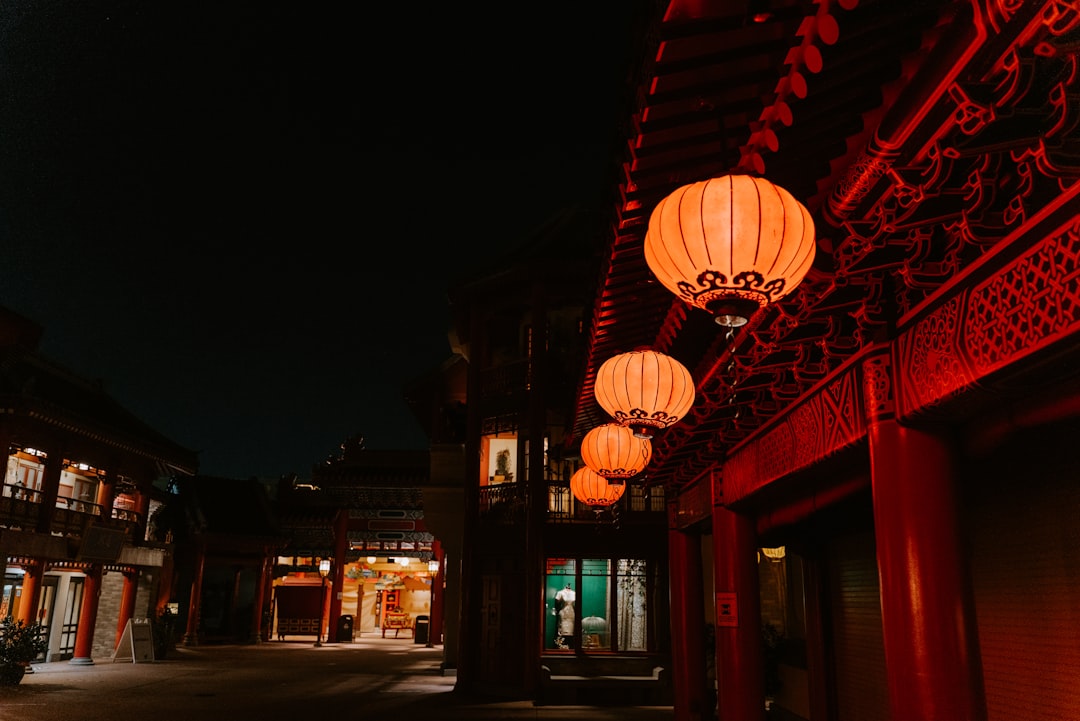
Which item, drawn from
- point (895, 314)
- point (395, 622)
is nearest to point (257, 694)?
point (895, 314)

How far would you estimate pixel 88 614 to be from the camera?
77.8 ft

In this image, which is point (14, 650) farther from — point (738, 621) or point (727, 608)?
point (738, 621)

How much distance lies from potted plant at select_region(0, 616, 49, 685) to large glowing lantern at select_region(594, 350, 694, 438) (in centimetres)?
1775

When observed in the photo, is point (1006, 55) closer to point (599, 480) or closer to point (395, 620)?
point (599, 480)

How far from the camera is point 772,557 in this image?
13789mm

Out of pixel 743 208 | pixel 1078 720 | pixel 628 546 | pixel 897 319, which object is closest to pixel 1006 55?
pixel 743 208

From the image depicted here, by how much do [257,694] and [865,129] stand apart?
18351 millimetres

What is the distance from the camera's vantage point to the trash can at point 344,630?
114 ft

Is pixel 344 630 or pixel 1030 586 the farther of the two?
pixel 344 630

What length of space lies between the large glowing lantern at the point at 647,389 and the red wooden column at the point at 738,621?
2.84 meters

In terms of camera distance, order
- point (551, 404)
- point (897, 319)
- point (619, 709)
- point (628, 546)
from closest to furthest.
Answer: point (897, 319) < point (619, 709) < point (628, 546) < point (551, 404)

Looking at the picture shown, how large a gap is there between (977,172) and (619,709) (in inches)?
571

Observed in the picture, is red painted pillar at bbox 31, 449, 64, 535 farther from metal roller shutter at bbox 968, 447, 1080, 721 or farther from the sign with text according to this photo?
metal roller shutter at bbox 968, 447, 1080, 721

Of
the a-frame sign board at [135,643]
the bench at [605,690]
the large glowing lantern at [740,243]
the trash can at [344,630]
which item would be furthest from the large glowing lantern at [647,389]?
the trash can at [344,630]
